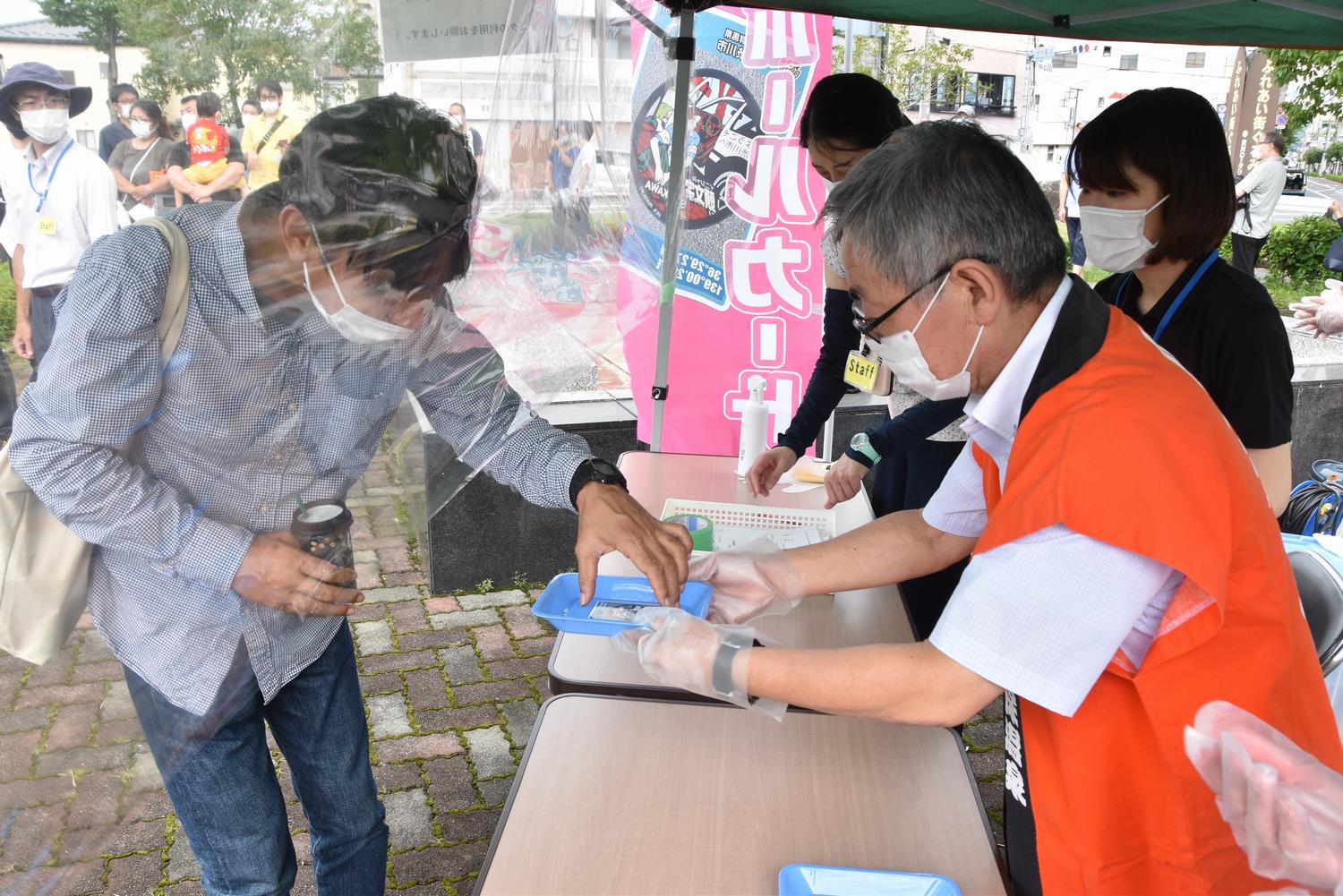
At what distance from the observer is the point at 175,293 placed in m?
0.89

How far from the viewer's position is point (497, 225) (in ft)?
3.63

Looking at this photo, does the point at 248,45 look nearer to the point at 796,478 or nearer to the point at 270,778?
the point at 270,778

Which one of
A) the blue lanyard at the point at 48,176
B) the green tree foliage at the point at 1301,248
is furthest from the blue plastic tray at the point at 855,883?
the green tree foliage at the point at 1301,248

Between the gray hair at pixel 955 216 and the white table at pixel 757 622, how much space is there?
737 millimetres

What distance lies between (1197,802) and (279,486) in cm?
105

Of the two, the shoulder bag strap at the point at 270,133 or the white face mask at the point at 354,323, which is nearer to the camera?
the shoulder bag strap at the point at 270,133

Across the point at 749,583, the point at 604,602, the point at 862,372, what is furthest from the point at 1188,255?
the point at 604,602

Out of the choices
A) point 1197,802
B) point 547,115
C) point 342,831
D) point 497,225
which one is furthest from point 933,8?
point 342,831

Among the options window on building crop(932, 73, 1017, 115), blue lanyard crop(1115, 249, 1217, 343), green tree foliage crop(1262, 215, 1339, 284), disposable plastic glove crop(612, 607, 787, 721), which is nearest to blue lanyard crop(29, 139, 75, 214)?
disposable plastic glove crop(612, 607, 787, 721)

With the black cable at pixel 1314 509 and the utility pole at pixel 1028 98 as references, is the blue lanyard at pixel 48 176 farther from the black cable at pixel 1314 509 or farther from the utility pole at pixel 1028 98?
the utility pole at pixel 1028 98

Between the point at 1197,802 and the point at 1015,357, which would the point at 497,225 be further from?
the point at 1197,802

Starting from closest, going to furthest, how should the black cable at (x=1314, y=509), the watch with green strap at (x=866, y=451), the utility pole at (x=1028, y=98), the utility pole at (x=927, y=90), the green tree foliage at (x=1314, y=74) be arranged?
the watch with green strap at (x=866, y=451), the black cable at (x=1314, y=509), the green tree foliage at (x=1314, y=74), the utility pole at (x=927, y=90), the utility pole at (x=1028, y=98)

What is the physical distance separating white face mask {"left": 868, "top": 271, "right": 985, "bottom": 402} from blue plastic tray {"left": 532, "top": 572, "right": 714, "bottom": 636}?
482 millimetres

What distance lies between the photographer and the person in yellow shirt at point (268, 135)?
2.29ft
